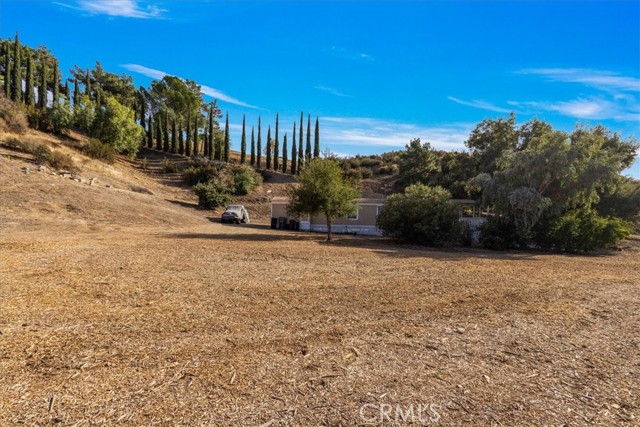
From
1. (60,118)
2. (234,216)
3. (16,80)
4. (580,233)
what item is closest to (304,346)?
(580,233)

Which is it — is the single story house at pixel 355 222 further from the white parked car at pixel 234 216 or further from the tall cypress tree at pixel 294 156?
the tall cypress tree at pixel 294 156

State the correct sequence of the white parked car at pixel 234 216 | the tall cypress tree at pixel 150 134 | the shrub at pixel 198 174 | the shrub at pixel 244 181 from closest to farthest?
the white parked car at pixel 234 216
the shrub at pixel 244 181
the shrub at pixel 198 174
the tall cypress tree at pixel 150 134

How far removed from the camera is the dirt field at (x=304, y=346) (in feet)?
11.0

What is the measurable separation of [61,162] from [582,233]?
38466 mm

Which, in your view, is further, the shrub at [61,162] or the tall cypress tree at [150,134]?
the tall cypress tree at [150,134]

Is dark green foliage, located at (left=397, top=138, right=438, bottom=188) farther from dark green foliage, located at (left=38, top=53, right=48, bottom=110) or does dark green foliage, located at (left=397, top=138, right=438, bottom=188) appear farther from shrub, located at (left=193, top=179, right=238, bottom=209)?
dark green foliage, located at (left=38, top=53, right=48, bottom=110)

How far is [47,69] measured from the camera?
5575cm

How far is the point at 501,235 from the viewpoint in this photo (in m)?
20.9

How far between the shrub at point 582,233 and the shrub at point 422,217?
525 centimetres

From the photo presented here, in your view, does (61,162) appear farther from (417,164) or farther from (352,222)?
(417,164)

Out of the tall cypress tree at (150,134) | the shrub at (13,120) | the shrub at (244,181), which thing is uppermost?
the tall cypress tree at (150,134)

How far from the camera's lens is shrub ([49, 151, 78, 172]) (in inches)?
1249

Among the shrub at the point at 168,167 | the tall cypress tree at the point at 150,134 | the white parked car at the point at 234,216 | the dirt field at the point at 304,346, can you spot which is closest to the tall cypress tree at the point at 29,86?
the tall cypress tree at the point at 150,134

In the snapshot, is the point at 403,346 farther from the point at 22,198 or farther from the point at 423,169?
the point at 423,169
